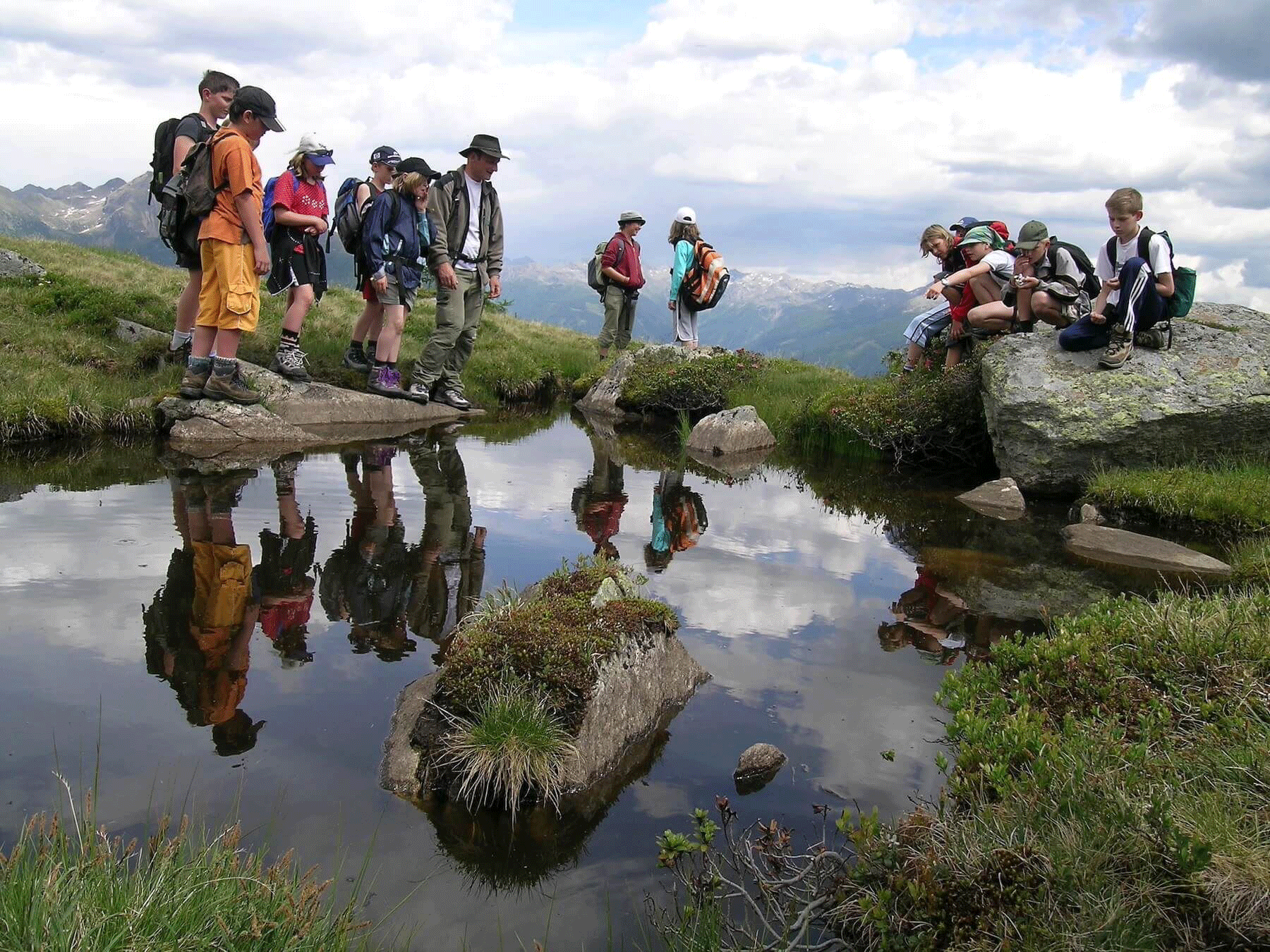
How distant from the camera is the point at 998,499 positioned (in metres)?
12.1

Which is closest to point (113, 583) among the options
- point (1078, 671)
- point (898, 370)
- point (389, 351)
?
point (1078, 671)

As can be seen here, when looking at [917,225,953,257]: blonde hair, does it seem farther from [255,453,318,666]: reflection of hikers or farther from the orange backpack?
[255,453,318,666]: reflection of hikers

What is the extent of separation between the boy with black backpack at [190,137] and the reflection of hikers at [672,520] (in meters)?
6.09

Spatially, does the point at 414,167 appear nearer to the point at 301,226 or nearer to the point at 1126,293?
the point at 301,226

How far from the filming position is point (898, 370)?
16.2 metres

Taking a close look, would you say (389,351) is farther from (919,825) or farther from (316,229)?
(919,825)

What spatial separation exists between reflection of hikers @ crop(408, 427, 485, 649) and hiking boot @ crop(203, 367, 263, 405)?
2275mm

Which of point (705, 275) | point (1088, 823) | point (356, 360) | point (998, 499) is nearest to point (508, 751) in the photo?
point (1088, 823)

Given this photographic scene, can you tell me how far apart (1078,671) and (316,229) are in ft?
36.1

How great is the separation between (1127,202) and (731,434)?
6.51 meters

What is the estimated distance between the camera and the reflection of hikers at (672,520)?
30.6 ft

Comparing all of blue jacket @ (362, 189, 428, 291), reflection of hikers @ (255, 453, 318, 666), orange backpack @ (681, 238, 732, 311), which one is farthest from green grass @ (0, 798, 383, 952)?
orange backpack @ (681, 238, 732, 311)

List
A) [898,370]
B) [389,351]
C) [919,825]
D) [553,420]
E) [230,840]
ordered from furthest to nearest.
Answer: [553,420]
[898,370]
[389,351]
[919,825]
[230,840]

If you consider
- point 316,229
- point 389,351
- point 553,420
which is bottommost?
point 553,420
